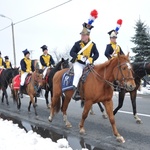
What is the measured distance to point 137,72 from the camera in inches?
355

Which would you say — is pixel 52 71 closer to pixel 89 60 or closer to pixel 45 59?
pixel 45 59

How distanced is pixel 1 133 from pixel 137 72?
14.6 ft

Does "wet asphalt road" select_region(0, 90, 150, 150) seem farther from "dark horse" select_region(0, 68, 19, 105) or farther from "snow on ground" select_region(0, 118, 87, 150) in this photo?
"dark horse" select_region(0, 68, 19, 105)

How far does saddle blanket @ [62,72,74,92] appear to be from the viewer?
8.26 m

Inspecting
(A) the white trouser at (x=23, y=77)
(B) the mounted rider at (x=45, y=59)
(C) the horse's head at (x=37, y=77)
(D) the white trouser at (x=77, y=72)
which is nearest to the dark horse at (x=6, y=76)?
(B) the mounted rider at (x=45, y=59)

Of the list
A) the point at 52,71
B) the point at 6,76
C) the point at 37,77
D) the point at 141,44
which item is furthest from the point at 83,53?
the point at 141,44

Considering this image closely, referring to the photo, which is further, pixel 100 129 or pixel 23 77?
pixel 23 77

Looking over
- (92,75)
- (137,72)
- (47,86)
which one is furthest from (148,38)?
(92,75)

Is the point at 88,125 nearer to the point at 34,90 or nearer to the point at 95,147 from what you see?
the point at 95,147

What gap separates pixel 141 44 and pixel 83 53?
2039 cm

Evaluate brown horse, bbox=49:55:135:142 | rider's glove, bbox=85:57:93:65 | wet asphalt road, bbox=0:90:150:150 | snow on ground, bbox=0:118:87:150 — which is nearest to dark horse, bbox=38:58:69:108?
wet asphalt road, bbox=0:90:150:150

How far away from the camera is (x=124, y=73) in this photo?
6.53m

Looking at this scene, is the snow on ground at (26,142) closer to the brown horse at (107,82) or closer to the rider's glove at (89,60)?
the brown horse at (107,82)

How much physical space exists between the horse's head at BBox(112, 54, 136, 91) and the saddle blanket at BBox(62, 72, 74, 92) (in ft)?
5.73
